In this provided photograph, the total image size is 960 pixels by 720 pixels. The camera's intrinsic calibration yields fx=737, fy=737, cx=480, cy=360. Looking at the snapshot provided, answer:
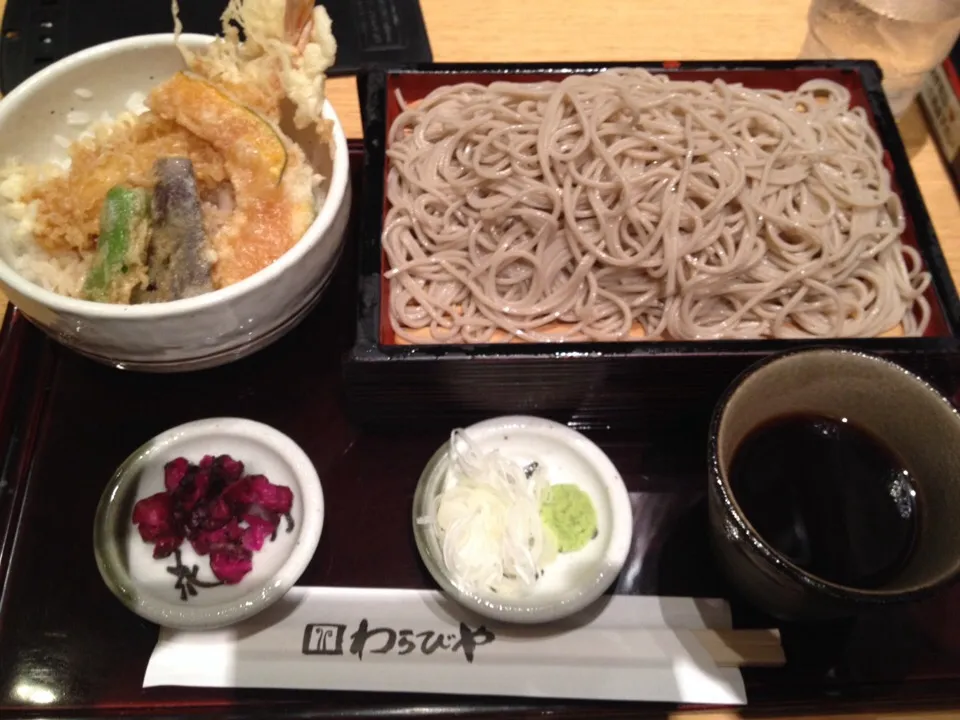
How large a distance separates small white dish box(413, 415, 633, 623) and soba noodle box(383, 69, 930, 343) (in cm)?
23

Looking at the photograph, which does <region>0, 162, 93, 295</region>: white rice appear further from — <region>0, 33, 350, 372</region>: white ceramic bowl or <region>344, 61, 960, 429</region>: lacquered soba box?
<region>344, 61, 960, 429</region>: lacquered soba box

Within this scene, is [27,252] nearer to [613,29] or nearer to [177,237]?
[177,237]

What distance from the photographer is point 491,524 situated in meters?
1.19

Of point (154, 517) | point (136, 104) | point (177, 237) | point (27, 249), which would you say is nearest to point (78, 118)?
point (136, 104)

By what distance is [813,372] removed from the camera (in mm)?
1112

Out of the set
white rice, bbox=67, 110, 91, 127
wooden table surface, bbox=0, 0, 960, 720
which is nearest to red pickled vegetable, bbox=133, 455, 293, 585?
white rice, bbox=67, 110, 91, 127

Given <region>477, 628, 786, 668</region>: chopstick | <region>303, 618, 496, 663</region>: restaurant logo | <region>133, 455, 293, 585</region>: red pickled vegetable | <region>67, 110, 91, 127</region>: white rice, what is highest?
<region>67, 110, 91, 127</region>: white rice

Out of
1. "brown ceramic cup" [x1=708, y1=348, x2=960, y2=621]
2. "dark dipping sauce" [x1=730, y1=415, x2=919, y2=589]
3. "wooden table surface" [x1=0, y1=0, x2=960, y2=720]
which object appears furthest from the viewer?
"wooden table surface" [x1=0, y1=0, x2=960, y2=720]

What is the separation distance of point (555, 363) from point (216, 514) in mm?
601

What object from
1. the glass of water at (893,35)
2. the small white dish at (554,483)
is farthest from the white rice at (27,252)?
the glass of water at (893,35)

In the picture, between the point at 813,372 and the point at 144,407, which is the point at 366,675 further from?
the point at 813,372

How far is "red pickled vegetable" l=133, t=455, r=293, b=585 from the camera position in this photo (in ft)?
3.86

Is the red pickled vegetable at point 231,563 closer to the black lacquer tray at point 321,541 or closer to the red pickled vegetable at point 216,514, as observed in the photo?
the red pickled vegetable at point 216,514

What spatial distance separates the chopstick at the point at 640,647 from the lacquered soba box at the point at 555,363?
0.39 metres
